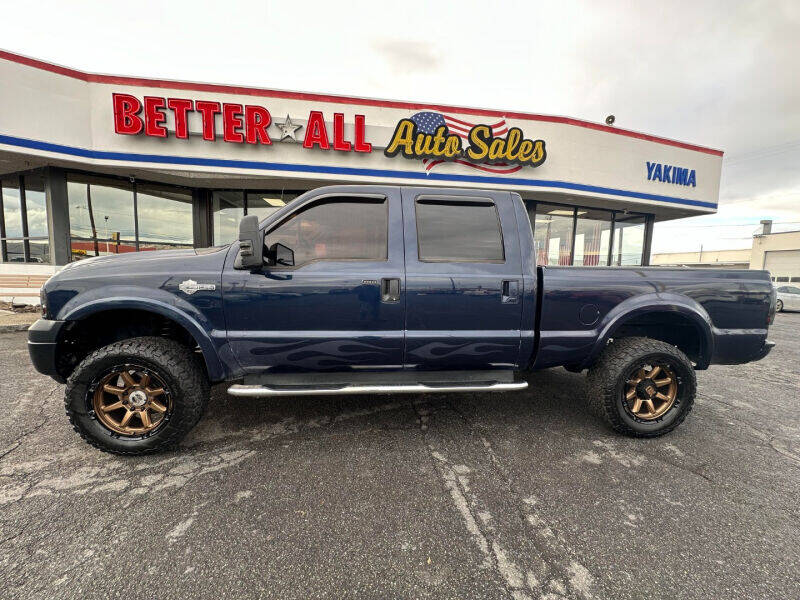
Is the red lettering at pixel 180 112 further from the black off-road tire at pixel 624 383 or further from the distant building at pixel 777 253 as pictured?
the distant building at pixel 777 253

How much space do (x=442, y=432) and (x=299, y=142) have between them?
8411mm

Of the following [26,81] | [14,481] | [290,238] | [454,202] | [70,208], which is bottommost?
[14,481]

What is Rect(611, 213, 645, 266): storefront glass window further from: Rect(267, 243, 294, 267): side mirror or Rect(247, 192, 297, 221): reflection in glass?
Rect(267, 243, 294, 267): side mirror

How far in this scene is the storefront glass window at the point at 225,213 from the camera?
10602 mm

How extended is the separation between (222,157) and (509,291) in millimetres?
8680

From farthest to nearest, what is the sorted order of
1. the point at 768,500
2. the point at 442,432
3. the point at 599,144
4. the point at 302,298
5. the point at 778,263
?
the point at 778,263
the point at 599,144
the point at 442,432
the point at 302,298
the point at 768,500

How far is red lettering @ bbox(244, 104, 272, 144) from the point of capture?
27.8 ft

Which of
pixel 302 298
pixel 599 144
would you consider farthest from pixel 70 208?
pixel 599 144

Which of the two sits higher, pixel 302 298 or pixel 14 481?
pixel 302 298

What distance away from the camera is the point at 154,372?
8.23ft

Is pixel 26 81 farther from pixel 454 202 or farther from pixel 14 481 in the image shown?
pixel 454 202

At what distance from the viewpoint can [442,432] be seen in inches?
115

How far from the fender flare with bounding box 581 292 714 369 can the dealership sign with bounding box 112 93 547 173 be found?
776 centimetres

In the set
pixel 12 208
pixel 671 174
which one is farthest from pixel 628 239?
pixel 12 208
